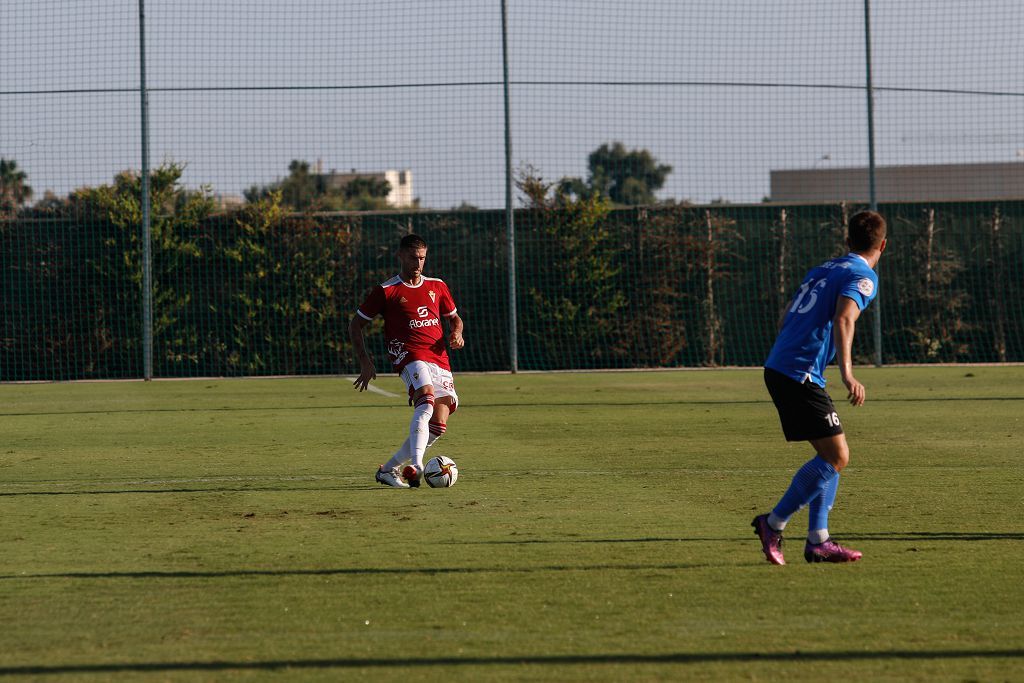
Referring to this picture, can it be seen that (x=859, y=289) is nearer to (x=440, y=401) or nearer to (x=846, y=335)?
(x=846, y=335)

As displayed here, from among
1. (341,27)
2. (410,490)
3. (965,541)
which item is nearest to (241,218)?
(341,27)

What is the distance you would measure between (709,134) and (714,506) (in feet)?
44.5

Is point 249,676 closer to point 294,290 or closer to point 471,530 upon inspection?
point 471,530

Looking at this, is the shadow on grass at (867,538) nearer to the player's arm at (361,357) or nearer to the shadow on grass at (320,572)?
the shadow on grass at (320,572)

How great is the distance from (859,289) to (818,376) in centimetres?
44

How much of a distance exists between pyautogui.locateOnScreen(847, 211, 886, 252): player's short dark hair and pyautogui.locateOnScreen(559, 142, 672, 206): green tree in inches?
566

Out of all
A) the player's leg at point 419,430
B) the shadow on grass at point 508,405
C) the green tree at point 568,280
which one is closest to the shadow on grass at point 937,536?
the player's leg at point 419,430

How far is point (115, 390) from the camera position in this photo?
1738 centimetres

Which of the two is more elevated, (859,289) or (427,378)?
(859,289)

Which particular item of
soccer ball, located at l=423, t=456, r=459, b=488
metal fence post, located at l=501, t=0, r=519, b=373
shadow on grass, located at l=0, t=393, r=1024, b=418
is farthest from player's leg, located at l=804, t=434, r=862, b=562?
metal fence post, located at l=501, t=0, r=519, b=373

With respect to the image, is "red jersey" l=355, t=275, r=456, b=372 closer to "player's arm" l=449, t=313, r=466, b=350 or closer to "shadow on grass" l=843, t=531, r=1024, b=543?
"player's arm" l=449, t=313, r=466, b=350

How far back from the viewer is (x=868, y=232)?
18.9ft

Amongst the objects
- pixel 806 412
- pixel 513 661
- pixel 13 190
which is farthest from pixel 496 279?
pixel 513 661

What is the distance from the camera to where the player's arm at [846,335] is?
5.48m
